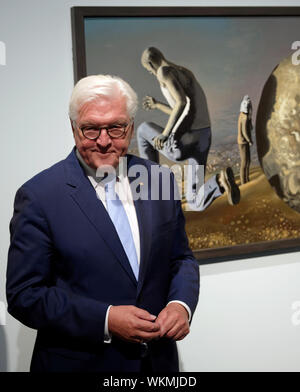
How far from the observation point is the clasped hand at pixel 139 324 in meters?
1.16

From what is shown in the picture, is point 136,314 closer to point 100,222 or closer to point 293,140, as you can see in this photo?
point 100,222

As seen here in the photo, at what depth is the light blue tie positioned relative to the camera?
4.17 ft

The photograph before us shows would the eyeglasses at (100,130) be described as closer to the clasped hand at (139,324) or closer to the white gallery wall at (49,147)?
the clasped hand at (139,324)

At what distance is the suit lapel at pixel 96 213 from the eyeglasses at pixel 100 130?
0.43 feet

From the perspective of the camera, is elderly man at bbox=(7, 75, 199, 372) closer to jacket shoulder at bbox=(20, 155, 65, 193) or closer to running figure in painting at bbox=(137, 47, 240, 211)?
jacket shoulder at bbox=(20, 155, 65, 193)

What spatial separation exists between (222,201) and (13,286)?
1.17 meters

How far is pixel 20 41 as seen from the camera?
185 cm

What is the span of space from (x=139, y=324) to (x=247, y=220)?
44.9 inches

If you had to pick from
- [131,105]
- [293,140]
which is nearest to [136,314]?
[131,105]

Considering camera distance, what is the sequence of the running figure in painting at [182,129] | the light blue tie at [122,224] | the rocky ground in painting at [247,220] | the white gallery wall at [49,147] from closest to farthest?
the light blue tie at [122,224] → the white gallery wall at [49,147] → the running figure in painting at [182,129] → the rocky ground in painting at [247,220]

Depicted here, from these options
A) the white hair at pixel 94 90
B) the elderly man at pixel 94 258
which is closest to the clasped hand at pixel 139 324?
the elderly man at pixel 94 258

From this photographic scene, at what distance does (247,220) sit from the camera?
2.16m

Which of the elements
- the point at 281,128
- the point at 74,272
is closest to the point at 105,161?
the point at 74,272

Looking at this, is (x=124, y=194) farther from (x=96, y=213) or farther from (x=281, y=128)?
(x=281, y=128)
